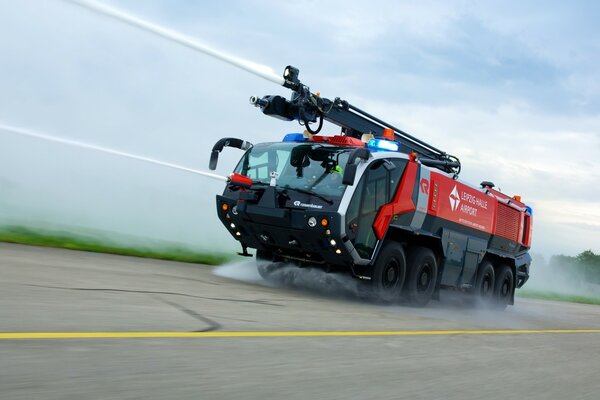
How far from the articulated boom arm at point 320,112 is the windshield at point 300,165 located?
0.64m

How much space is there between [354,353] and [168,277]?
5.04 m

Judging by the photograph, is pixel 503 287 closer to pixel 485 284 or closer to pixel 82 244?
pixel 485 284

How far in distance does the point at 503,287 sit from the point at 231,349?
13.2 meters

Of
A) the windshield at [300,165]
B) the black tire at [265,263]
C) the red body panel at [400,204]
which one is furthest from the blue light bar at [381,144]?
the black tire at [265,263]

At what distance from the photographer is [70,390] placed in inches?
126

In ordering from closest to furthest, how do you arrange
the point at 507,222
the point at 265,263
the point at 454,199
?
1. the point at 265,263
2. the point at 454,199
3. the point at 507,222

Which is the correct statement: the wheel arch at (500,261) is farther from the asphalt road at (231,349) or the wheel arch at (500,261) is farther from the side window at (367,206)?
the asphalt road at (231,349)

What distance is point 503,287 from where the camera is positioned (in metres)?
16.6

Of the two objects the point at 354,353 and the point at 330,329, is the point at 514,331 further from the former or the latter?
the point at 354,353

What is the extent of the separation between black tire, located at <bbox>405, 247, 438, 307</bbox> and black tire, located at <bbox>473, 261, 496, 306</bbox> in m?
2.68

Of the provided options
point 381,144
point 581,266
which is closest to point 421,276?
point 381,144

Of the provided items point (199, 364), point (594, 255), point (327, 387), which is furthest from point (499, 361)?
point (594, 255)

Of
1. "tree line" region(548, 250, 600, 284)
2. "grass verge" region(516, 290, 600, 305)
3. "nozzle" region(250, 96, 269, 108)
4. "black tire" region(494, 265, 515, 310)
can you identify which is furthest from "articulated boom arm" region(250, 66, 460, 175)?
"tree line" region(548, 250, 600, 284)

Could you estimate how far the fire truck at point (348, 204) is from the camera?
10414 mm
